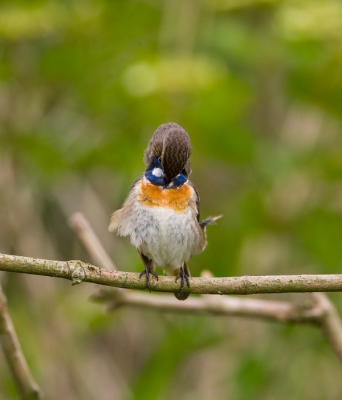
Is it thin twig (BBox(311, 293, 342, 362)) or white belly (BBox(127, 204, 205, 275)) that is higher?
white belly (BBox(127, 204, 205, 275))

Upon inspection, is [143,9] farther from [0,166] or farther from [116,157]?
[0,166]

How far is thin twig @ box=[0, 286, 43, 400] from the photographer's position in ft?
11.8

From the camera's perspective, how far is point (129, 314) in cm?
695

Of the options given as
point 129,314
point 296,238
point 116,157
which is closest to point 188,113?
point 116,157

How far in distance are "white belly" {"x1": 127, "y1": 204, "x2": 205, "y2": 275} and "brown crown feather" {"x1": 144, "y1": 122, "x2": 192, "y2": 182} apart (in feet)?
0.94

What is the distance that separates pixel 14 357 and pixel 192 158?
2459mm

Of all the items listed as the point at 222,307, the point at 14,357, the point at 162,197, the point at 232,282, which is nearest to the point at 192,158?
the point at 162,197

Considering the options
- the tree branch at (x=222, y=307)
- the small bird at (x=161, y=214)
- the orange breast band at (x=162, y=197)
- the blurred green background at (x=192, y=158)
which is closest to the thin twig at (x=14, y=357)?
the tree branch at (x=222, y=307)

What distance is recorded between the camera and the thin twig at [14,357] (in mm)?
3586

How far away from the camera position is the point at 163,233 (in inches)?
178

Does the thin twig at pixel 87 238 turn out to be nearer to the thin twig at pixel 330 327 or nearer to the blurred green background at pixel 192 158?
the blurred green background at pixel 192 158

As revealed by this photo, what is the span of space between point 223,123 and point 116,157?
0.80m

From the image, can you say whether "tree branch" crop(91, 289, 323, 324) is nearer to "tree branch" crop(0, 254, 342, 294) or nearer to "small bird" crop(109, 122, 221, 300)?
"small bird" crop(109, 122, 221, 300)

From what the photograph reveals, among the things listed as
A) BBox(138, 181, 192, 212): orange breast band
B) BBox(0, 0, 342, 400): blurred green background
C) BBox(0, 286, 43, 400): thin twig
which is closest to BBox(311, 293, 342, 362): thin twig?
BBox(0, 0, 342, 400): blurred green background
